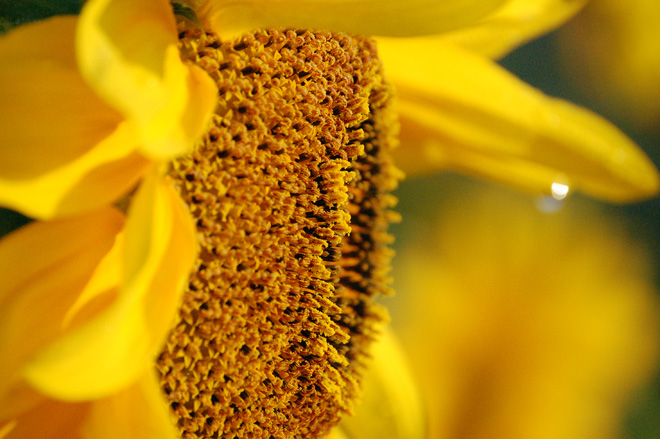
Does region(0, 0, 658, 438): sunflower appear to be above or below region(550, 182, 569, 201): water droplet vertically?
above

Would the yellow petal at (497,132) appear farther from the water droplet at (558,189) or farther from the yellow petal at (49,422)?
the yellow petal at (49,422)

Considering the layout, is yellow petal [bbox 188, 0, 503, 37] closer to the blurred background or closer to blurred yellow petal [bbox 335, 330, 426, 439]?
blurred yellow petal [bbox 335, 330, 426, 439]

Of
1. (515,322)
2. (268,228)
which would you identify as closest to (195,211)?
(268,228)

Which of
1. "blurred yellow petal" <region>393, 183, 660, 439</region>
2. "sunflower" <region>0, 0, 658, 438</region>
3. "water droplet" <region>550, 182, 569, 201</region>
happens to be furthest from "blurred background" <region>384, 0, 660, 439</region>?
"sunflower" <region>0, 0, 658, 438</region>

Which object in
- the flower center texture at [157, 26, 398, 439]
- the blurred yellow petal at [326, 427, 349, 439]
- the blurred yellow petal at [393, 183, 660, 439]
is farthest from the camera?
the blurred yellow petal at [393, 183, 660, 439]

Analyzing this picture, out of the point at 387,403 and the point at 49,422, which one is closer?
the point at 49,422

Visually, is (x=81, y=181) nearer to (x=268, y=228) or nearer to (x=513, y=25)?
(x=268, y=228)
